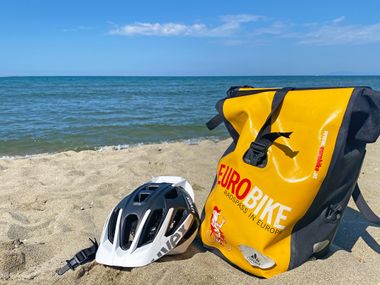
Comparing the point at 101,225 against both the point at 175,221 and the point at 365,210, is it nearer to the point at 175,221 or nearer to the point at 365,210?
the point at 175,221

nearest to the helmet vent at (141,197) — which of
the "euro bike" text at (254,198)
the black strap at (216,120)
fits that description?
the "euro bike" text at (254,198)

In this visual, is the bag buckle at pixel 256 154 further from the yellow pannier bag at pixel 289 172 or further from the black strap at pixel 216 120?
the black strap at pixel 216 120

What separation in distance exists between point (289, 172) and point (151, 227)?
0.84 m

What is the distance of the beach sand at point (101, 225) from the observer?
197 centimetres

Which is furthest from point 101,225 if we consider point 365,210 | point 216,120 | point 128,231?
point 365,210

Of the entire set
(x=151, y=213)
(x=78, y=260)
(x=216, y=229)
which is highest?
(x=151, y=213)

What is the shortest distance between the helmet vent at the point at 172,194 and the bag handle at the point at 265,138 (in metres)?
0.58

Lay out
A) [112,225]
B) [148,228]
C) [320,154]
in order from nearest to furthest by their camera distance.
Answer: [320,154]
[148,228]
[112,225]

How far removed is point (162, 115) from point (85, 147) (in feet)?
15.0

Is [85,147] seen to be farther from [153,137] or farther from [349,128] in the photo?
[349,128]

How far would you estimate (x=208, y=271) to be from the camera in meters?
2.05

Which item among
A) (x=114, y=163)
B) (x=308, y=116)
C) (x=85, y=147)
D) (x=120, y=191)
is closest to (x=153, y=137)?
(x=85, y=147)

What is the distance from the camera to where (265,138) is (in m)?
1.90

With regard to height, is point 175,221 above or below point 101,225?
above
